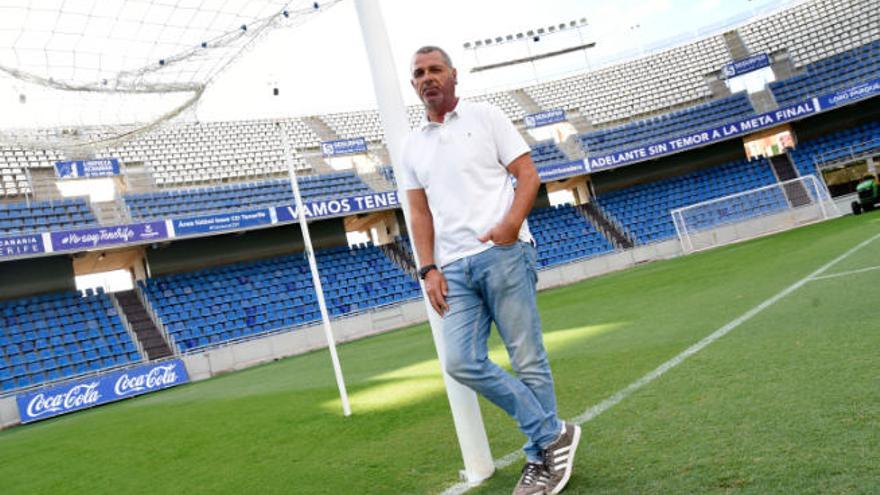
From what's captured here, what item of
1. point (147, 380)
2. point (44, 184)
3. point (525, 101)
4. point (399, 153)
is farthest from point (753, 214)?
point (44, 184)

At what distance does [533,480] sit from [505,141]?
145 centimetres

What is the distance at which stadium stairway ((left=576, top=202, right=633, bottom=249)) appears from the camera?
95.8ft

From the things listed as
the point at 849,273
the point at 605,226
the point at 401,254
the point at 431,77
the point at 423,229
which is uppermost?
the point at 401,254

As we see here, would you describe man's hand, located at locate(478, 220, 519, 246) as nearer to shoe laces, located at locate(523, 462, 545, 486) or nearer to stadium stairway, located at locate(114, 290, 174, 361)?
shoe laces, located at locate(523, 462, 545, 486)

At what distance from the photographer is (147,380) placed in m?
16.2

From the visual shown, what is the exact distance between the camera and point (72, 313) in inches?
778

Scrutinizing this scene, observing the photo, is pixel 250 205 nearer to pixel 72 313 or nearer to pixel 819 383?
pixel 72 313

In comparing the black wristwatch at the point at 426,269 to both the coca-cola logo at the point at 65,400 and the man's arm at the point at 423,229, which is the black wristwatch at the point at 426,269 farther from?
the coca-cola logo at the point at 65,400

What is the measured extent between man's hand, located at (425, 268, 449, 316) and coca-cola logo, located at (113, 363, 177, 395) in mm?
15255

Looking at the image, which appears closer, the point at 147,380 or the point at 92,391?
the point at 92,391

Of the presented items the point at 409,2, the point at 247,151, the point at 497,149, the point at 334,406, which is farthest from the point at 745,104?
the point at 497,149

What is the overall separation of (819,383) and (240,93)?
12184 millimetres

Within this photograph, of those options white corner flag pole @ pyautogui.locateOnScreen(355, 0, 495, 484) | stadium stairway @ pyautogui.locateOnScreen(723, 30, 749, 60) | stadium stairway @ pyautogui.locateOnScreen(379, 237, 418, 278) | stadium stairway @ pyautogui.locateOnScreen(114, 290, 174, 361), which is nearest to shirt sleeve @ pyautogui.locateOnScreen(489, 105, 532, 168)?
white corner flag pole @ pyautogui.locateOnScreen(355, 0, 495, 484)

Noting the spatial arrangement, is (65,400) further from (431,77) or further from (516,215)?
(516,215)
